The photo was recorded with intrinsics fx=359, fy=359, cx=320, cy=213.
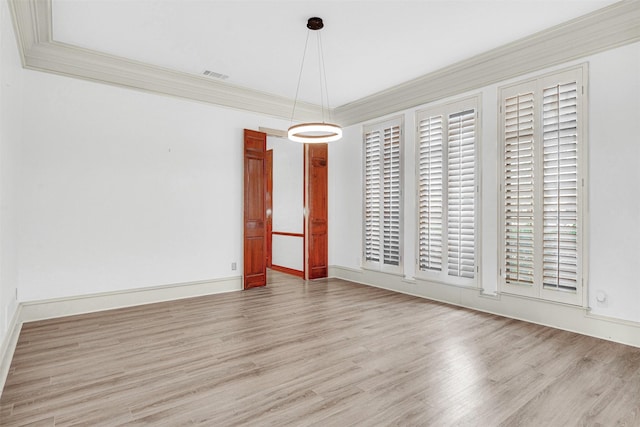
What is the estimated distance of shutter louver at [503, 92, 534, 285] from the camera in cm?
411

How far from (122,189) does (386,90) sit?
410cm

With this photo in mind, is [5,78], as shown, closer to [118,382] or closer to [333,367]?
[118,382]

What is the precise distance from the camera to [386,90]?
5.67 m

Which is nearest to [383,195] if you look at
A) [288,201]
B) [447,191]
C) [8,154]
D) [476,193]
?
[447,191]

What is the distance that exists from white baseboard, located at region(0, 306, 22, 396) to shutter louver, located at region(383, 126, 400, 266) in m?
4.70

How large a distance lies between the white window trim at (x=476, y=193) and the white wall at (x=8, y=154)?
467cm

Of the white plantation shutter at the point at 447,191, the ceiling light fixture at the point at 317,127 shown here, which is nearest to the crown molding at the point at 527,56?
the white plantation shutter at the point at 447,191

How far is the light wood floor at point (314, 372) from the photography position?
225cm

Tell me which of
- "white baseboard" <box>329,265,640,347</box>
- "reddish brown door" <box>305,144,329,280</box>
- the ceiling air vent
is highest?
the ceiling air vent

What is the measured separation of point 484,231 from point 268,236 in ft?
16.2

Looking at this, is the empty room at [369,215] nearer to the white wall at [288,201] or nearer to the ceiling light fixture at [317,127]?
the ceiling light fixture at [317,127]

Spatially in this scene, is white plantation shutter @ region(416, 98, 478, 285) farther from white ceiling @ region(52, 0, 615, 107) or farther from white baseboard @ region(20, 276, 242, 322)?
white baseboard @ region(20, 276, 242, 322)

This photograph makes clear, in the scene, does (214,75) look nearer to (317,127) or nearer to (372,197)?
(317,127)

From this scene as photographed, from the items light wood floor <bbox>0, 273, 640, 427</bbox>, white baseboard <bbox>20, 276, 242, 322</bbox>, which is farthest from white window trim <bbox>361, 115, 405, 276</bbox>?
white baseboard <bbox>20, 276, 242, 322</bbox>
